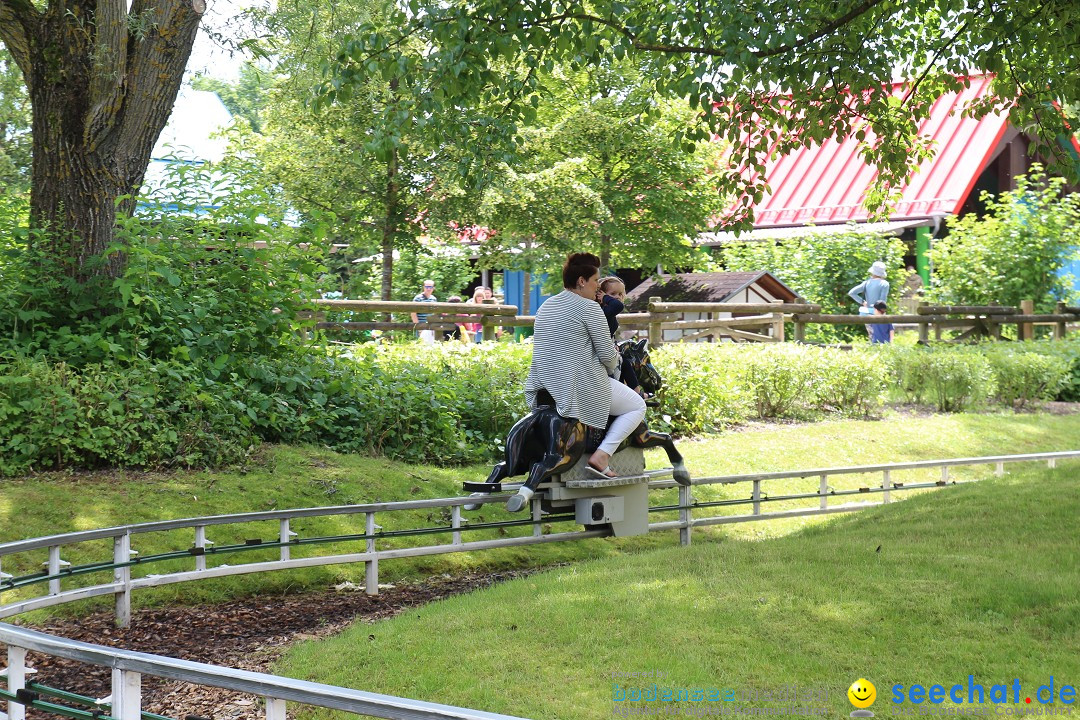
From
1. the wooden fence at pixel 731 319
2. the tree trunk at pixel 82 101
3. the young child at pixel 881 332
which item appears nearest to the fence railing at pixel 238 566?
the tree trunk at pixel 82 101

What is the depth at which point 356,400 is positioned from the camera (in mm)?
11258

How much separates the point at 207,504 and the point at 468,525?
85.0 inches

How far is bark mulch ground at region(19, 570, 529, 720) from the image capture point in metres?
5.81

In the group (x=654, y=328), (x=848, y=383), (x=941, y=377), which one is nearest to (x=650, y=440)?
(x=654, y=328)

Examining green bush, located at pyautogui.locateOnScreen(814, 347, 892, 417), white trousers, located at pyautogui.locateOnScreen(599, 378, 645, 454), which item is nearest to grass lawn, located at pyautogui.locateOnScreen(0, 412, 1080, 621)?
white trousers, located at pyautogui.locateOnScreen(599, 378, 645, 454)

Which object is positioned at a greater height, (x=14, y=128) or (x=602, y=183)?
(x=602, y=183)

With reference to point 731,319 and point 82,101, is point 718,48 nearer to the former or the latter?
point 82,101

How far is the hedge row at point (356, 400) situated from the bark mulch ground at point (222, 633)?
2103 millimetres

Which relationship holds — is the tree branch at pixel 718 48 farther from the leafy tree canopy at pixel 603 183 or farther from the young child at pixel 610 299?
the leafy tree canopy at pixel 603 183

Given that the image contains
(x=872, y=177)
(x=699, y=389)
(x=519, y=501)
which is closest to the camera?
(x=519, y=501)

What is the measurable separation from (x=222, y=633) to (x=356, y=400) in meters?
4.34

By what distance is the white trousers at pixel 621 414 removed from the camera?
8422 millimetres

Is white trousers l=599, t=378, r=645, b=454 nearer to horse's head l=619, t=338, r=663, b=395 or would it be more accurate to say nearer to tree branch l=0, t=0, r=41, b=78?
horse's head l=619, t=338, r=663, b=395

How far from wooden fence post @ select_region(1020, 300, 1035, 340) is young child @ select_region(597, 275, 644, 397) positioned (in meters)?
16.7
